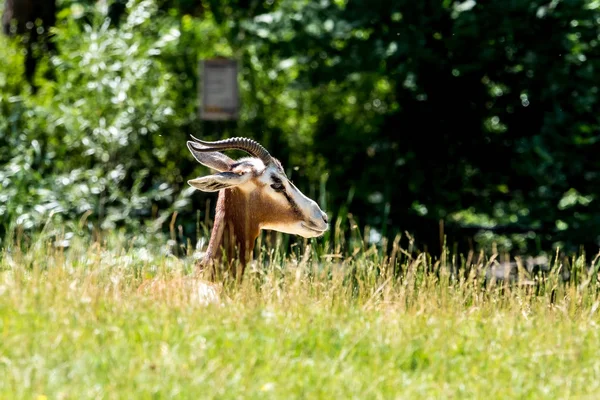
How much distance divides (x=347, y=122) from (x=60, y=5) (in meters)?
4.35

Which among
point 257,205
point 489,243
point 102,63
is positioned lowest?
point 489,243

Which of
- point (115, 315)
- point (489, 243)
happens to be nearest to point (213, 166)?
point (115, 315)

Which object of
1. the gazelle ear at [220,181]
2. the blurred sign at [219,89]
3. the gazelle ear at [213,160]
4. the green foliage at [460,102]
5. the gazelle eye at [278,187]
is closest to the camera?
the gazelle ear at [220,181]

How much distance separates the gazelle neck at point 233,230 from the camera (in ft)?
22.9

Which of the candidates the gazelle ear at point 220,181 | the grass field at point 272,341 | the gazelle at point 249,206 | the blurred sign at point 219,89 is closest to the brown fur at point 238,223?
the gazelle at point 249,206

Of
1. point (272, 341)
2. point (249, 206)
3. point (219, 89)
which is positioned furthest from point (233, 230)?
point (219, 89)

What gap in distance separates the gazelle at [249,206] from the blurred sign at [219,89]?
224 inches

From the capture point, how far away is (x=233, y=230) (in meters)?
7.00

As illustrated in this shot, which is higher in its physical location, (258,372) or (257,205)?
(257,205)

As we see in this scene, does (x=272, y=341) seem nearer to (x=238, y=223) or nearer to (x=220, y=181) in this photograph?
(x=220, y=181)

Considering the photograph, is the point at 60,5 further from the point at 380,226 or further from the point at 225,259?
the point at 225,259

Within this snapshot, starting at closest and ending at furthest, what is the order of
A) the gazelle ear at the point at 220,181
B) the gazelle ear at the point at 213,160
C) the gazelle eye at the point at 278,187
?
the gazelle ear at the point at 220,181 < the gazelle ear at the point at 213,160 < the gazelle eye at the point at 278,187

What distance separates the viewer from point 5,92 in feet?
43.7

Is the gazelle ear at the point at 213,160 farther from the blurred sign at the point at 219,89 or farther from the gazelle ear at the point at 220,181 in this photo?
the blurred sign at the point at 219,89
